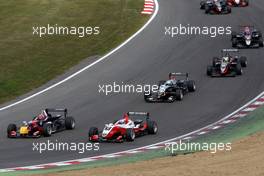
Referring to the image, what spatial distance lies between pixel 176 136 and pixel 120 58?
1344 cm

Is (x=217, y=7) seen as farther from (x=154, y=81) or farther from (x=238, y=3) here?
(x=154, y=81)

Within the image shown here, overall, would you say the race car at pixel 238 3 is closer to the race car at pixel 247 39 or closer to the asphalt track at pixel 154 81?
the asphalt track at pixel 154 81

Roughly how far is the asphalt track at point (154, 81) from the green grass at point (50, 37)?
140 cm

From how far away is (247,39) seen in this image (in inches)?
1811

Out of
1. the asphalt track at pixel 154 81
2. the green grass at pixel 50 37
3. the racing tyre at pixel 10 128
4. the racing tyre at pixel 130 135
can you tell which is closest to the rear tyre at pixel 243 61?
the asphalt track at pixel 154 81

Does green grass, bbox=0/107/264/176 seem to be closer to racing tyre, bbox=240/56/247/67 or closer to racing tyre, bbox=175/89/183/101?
racing tyre, bbox=175/89/183/101

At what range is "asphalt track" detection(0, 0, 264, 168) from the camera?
32.0 meters

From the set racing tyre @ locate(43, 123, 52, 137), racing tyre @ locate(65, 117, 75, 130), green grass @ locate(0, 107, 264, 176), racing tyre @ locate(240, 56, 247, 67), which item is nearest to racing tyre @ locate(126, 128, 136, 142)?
green grass @ locate(0, 107, 264, 176)

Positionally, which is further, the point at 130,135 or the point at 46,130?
the point at 46,130

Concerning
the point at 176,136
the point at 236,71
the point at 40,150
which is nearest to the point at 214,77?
the point at 236,71

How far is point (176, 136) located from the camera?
32094mm

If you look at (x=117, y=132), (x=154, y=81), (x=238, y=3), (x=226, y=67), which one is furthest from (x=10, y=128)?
(x=238, y=3)

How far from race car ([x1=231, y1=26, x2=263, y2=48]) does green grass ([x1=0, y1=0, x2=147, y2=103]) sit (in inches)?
239

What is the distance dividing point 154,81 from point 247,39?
727cm
